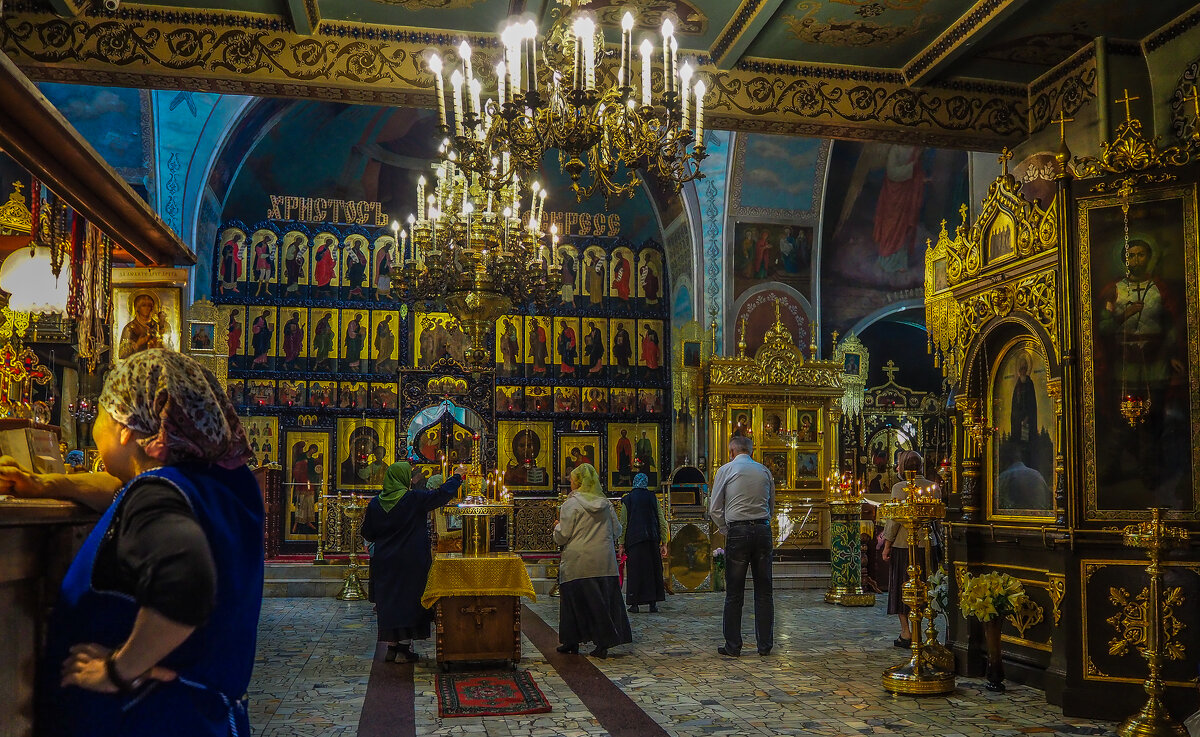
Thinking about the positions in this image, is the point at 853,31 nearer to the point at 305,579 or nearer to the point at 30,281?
the point at 30,281

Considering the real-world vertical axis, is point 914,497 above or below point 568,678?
above

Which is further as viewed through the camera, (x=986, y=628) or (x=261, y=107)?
(x=261, y=107)

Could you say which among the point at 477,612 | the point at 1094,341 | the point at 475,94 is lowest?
the point at 477,612

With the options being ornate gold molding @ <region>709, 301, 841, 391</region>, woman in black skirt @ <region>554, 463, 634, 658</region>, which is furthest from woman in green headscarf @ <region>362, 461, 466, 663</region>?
ornate gold molding @ <region>709, 301, 841, 391</region>

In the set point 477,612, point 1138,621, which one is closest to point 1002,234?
point 1138,621

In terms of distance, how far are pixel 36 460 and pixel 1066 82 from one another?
7.24 m

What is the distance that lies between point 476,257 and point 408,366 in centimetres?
915

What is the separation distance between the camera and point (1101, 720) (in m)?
5.72

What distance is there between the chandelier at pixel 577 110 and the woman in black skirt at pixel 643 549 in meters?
5.64

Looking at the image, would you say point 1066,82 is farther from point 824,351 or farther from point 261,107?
point 261,107

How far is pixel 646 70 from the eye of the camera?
568 centimetres

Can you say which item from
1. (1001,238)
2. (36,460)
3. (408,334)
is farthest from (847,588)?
(36,460)

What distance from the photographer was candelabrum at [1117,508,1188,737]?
206 inches

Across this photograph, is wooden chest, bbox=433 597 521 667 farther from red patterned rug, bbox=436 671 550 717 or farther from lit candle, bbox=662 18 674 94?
lit candle, bbox=662 18 674 94
